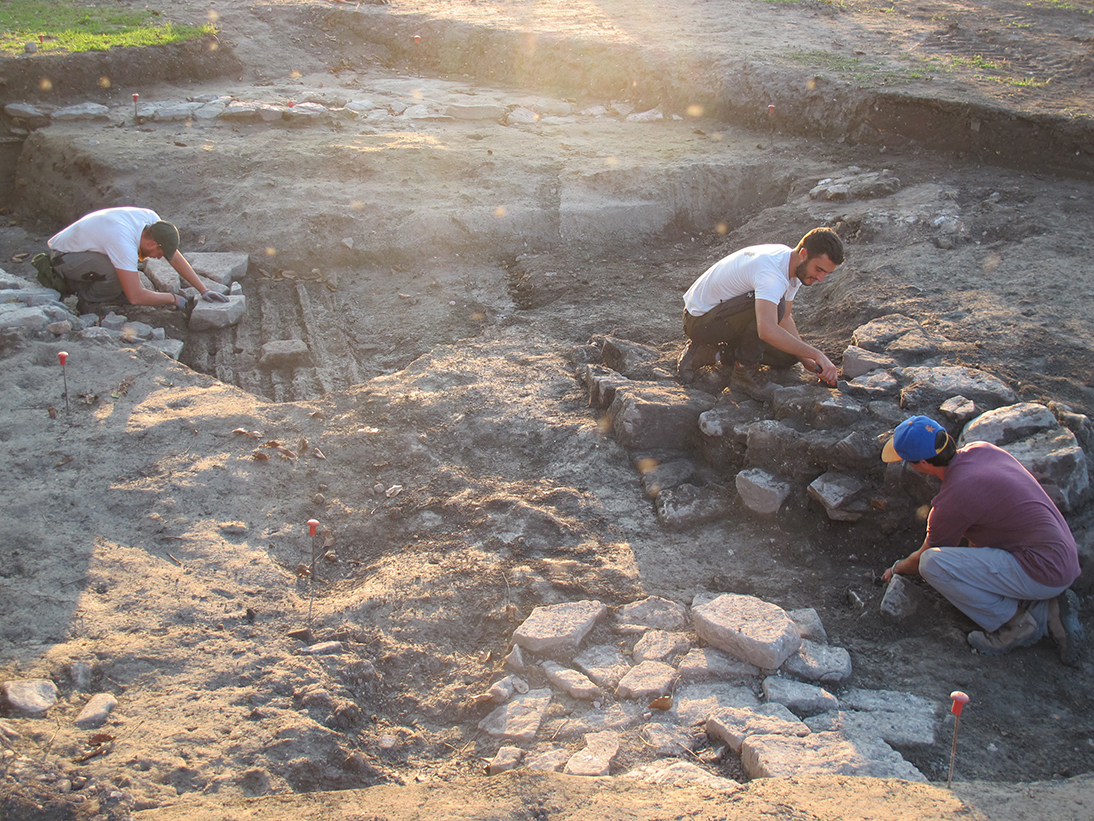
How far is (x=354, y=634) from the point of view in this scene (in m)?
3.36

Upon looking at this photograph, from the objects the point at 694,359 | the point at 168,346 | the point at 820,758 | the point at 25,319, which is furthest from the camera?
the point at 168,346

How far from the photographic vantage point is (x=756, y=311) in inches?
174

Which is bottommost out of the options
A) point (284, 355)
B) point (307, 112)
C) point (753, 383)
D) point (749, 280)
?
point (284, 355)

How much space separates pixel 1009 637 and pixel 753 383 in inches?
78.2

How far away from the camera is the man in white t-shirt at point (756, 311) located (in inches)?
171

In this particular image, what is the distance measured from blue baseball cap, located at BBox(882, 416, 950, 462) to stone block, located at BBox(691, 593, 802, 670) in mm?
915

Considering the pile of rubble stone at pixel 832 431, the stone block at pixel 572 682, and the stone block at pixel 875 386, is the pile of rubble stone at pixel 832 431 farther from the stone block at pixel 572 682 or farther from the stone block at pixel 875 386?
the stone block at pixel 572 682

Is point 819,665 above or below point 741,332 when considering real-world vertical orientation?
below

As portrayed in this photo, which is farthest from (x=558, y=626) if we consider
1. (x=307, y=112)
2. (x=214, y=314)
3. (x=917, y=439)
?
(x=307, y=112)

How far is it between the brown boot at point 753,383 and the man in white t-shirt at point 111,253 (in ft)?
14.4

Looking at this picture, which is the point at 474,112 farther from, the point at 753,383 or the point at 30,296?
the point at 753,383

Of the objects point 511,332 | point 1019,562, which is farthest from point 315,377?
point 1019,562

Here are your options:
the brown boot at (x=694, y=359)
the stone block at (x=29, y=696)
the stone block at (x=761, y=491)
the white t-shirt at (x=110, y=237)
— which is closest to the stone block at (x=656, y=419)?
the brown boot at (x=694, y=359)

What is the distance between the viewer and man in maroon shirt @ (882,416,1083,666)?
3.16 metres
